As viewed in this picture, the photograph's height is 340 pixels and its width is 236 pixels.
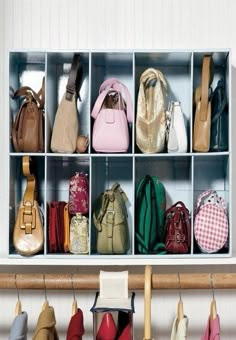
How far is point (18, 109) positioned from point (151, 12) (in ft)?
2.20

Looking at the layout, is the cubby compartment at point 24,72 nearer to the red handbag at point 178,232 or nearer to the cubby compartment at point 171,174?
the cubby compartment at point 171,174

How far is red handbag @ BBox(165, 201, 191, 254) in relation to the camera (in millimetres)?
2197

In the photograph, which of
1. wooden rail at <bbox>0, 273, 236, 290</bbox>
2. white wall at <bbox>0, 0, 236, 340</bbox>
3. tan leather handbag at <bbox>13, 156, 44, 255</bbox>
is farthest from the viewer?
white wall at <bbox>0, 0, 236, 340</bbox>

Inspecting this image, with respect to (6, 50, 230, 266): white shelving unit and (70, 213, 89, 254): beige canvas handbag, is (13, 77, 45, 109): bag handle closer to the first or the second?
(6, 50, 230, 266): white shelving unit

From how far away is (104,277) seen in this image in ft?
6.56

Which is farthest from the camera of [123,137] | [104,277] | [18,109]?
[18,109]

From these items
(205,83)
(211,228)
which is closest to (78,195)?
(211,228)

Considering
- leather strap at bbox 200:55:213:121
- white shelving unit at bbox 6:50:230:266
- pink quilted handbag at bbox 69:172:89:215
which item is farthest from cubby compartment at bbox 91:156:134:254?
leather strap at bbox 200:55:213:121

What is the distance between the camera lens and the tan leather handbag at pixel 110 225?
7.18 feet

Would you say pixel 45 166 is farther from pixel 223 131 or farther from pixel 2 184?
pixel 223 131

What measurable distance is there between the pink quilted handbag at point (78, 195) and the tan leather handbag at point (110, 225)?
5 cm

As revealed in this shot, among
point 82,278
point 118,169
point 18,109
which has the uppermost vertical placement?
point 18,109

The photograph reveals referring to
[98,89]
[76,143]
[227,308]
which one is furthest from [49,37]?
[227,308]

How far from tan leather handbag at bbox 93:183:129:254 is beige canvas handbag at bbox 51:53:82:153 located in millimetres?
228
